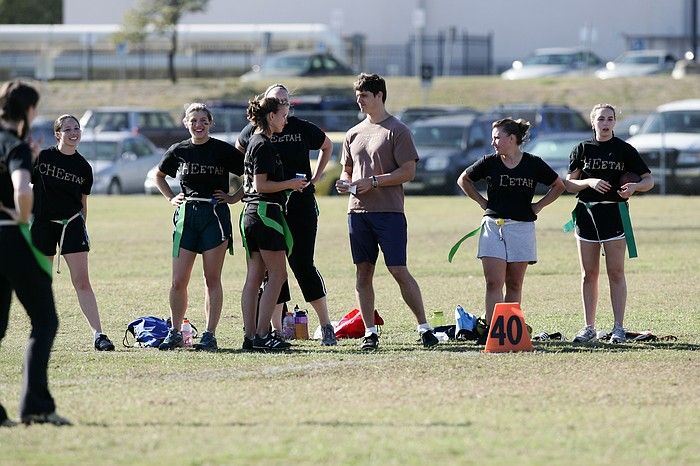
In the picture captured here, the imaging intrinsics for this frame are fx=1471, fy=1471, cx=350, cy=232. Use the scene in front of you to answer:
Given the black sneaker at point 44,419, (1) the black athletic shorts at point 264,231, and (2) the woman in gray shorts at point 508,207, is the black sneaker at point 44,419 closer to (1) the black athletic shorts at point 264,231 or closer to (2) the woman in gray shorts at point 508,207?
(1) the black athletic shorts at point 264,231

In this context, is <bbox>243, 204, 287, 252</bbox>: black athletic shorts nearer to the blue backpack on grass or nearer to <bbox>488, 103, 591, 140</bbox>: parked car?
the blue backpack on grass

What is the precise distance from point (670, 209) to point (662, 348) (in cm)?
1697

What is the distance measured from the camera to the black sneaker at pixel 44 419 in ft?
25.5

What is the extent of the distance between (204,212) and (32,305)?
3169 millimetres

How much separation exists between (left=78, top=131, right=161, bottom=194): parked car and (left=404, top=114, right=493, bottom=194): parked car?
6526 mm

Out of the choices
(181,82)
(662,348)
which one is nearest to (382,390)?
(662,348)

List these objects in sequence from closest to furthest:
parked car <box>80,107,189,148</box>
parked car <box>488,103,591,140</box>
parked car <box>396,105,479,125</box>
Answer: parked car <box>488,103,591,140</box>
parked car <box>396,105,479,125</box>
parked car <box>80,107,189,148</box>

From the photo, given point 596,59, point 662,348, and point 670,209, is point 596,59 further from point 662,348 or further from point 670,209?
point 662,348

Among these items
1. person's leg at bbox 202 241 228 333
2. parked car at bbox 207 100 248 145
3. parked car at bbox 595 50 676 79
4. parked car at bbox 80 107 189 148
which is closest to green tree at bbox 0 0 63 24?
parked car at bbox 595 50 676 79

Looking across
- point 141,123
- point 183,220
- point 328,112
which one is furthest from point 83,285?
point 141,123

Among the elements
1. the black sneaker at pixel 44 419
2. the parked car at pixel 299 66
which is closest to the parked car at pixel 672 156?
the parked car at pixel 299 66

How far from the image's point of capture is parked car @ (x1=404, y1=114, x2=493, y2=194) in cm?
3241

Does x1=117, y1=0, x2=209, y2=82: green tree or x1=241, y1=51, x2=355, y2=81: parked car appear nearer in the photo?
x1=241, y1=51, x2=355, y2=81: parked car

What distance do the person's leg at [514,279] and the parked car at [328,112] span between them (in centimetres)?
2590
